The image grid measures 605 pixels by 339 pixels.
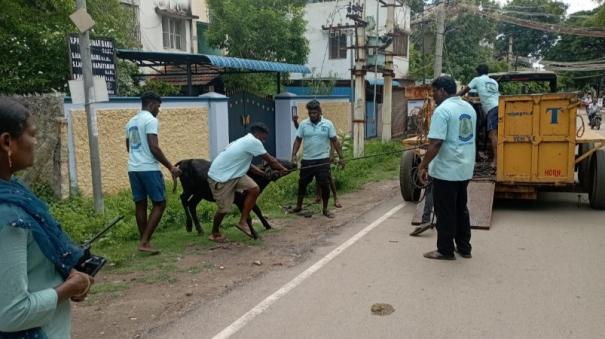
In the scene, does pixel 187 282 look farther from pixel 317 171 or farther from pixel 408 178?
pixel 408 178

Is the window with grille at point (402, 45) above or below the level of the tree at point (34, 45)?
above

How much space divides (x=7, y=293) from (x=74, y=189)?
7091 millimetres

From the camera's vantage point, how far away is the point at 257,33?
21.1 meters

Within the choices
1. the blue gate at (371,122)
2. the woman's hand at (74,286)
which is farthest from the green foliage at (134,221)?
the blue gate at (371,122)

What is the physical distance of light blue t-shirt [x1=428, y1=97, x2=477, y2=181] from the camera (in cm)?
563

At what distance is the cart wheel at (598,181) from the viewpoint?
310 inches

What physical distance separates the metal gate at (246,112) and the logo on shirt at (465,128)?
7.76 metres

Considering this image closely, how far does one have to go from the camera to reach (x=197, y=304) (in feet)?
15.0

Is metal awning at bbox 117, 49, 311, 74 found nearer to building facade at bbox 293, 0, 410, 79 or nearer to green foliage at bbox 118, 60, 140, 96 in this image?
green foliage at bbox 118, 60, 140, 96

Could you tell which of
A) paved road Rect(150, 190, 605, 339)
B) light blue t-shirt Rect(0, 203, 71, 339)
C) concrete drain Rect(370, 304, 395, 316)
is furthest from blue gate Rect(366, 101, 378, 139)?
light blue t-shirt Rect(0, 203, 71, 339)

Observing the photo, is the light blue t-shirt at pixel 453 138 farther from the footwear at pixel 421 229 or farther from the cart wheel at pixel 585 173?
the cart wheel at pixel 585 173

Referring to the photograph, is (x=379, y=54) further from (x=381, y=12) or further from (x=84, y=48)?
(x=381, y=12)

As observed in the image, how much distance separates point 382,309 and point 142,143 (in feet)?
10.4

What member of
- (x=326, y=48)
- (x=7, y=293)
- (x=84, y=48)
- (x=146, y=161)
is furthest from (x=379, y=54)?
(x=326, y=48)
